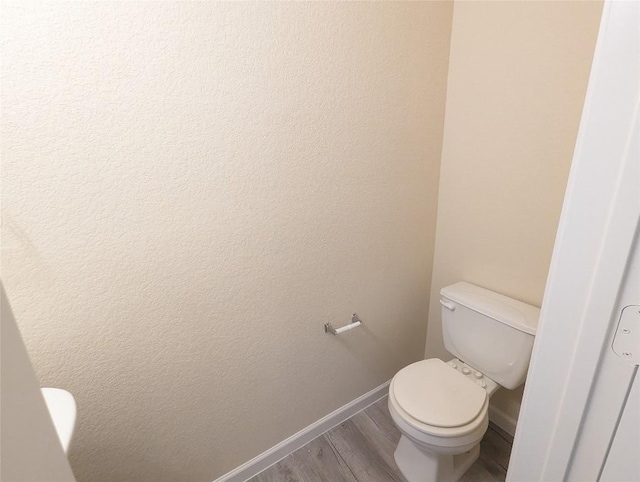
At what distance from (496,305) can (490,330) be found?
0.11 m

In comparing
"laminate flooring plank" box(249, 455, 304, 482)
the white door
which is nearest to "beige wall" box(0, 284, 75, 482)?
the white door

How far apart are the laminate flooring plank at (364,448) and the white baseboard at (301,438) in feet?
0.15

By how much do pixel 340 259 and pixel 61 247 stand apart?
969 mm

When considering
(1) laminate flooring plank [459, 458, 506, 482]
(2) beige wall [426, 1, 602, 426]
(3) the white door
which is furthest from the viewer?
(1) laminate flooring plank [459, 458, 506, 482]

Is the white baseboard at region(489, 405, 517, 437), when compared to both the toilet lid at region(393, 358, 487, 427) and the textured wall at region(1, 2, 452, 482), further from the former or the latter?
the textured wall at region(1, 2, 452, 482)

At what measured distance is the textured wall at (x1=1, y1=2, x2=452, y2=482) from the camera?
0.82 metres

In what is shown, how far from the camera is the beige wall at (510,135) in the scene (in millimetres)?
1137

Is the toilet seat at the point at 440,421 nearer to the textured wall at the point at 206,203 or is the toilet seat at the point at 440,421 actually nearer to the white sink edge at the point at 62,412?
the textured wall at the point at 206,203

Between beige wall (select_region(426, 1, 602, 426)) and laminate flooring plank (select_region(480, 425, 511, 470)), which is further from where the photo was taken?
laminate flooring plank (select_region(480, 425, 511, 470))

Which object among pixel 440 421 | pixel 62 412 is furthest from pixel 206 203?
pixel 440 421

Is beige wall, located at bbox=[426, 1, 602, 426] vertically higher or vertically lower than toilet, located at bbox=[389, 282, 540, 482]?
higher

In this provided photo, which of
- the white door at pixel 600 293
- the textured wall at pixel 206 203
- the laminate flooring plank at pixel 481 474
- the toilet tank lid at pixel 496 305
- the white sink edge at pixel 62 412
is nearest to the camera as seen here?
the white door at pixel 600 293

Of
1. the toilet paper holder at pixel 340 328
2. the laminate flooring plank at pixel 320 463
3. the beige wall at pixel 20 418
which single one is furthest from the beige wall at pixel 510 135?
the beige wall at pixel 20 418

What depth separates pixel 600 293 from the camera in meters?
0.41
